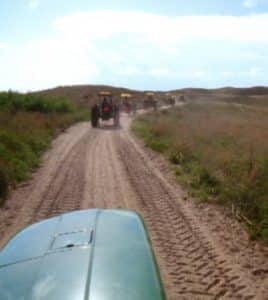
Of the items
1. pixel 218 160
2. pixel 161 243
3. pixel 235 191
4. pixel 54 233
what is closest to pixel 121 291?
pixel 54 233

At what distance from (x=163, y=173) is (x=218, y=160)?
155 cm

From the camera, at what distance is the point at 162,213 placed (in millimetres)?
9719

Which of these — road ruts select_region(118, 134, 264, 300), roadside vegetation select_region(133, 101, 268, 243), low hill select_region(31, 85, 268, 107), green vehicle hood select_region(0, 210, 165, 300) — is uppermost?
low hill select_region(31, 85, 268, 107)

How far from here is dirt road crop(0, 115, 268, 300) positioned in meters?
6.49

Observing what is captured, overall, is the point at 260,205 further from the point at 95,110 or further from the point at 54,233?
the point at 95,110

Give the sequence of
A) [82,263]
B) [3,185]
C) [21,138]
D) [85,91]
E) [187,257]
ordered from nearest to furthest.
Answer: [82,263], [187,257], [3,185], [21,138], [85,91]

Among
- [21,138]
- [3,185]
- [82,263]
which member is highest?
[82,263]

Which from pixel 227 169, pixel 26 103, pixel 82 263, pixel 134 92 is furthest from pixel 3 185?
pixel 134 92

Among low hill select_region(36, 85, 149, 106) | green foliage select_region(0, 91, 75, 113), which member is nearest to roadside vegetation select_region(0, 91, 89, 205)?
green foliage select_region(0, 91, 75, 113)

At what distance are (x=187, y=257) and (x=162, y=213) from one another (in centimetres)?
246

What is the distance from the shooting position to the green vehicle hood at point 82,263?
289cm

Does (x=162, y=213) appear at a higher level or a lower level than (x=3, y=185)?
lower

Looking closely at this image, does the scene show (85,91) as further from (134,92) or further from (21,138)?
(21,138)

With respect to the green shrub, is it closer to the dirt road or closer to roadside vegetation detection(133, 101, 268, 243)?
the dirt road
